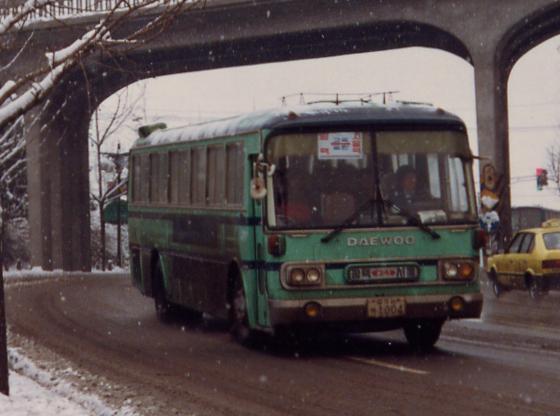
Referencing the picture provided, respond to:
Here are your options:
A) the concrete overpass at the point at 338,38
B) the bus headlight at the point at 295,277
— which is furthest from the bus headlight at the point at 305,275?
the concrete overpass at the point at 338,38

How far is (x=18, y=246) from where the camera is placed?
78562 millimetres

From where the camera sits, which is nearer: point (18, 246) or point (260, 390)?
point (260, 390)

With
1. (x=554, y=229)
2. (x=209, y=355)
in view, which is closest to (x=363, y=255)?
(x=209, y=355)

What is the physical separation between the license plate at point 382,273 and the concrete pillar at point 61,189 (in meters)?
42.6

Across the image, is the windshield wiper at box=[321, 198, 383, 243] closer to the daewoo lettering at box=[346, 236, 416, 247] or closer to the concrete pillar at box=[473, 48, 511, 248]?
the daewoo lettering at box=[346, 236, 416, 247]

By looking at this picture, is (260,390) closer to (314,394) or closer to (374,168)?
(314,394)

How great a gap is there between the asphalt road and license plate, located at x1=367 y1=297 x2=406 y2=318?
489 millimetres

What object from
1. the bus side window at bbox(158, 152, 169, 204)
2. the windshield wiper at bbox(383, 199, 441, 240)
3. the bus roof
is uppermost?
the bus roof

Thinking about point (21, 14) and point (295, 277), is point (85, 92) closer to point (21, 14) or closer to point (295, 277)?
point (295, 277)

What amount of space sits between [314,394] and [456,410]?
1821 mm

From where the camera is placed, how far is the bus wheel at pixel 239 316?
1762 cm

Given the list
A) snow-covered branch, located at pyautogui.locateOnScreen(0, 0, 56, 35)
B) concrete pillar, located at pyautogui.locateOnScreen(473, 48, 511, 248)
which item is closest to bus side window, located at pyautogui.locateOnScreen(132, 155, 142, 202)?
snow-covered branch, located at pyautogui.locateOnScreen(0, 0, 56, 35)

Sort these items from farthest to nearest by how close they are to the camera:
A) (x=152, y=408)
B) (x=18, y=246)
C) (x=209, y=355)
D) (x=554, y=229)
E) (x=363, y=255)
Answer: (x=18, y=246)
(x=554, y=229)
(x=209, y=355)
(x=363, y=255)
(x=152, y=408)

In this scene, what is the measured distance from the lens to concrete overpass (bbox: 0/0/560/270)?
1705 inches
